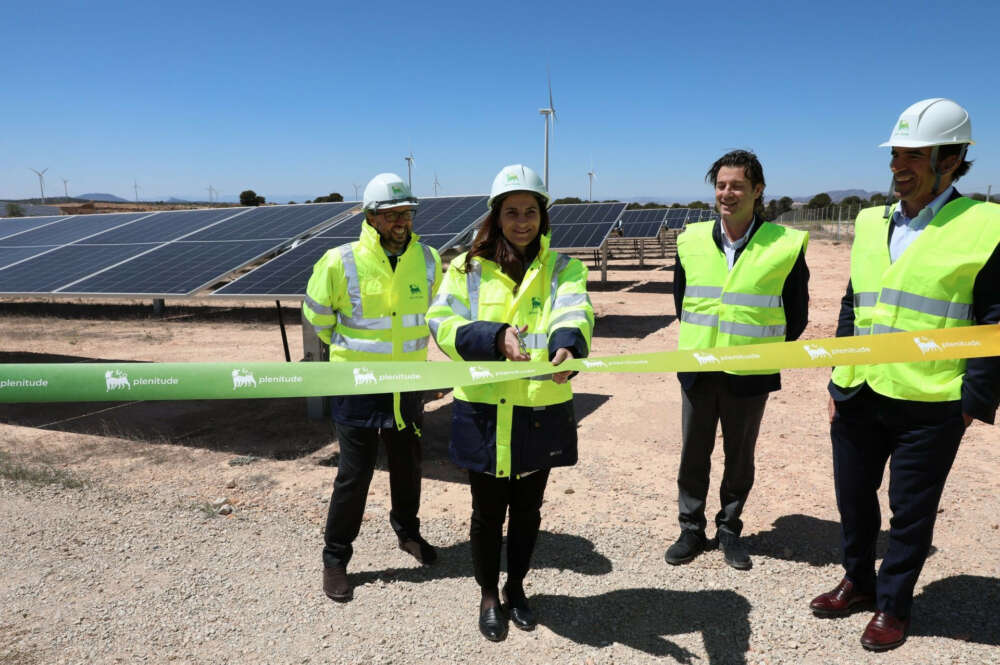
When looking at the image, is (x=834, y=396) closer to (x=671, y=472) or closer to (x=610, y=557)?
(x=610, y=557)

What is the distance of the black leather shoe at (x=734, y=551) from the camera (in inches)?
149

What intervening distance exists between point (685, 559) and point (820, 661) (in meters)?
0.98

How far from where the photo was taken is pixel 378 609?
3.48 metres

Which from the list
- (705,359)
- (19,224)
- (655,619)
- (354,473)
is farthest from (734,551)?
(19,224)

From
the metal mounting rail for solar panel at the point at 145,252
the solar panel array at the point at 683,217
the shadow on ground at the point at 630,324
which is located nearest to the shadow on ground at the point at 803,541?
the metal mounting rail for solar panel at the point at 145,252

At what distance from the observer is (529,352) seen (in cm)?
285

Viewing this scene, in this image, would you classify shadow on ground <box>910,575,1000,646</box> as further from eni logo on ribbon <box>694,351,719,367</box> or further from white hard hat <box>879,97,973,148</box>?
white hard hat <box>879,97,973,148</box>

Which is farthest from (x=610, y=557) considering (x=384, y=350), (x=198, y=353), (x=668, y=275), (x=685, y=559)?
(x=668, y=275)

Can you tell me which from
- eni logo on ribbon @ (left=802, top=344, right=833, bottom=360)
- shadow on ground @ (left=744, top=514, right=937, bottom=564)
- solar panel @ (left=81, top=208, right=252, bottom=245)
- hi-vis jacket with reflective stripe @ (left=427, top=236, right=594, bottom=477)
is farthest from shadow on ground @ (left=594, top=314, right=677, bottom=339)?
hi-vis jacket with reflective stripe @ (left=427, top=236, right=594, bottom=477)

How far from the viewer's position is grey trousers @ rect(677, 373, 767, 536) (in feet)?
12.2

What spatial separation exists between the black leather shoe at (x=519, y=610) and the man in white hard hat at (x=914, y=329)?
5.30 ft

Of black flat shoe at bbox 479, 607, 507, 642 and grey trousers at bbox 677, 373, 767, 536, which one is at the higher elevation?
grey trousers at bbox 677, 373, 767, 536

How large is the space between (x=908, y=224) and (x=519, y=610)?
2661 millimetres

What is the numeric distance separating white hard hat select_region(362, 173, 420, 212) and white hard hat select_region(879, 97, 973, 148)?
241 centimetres
